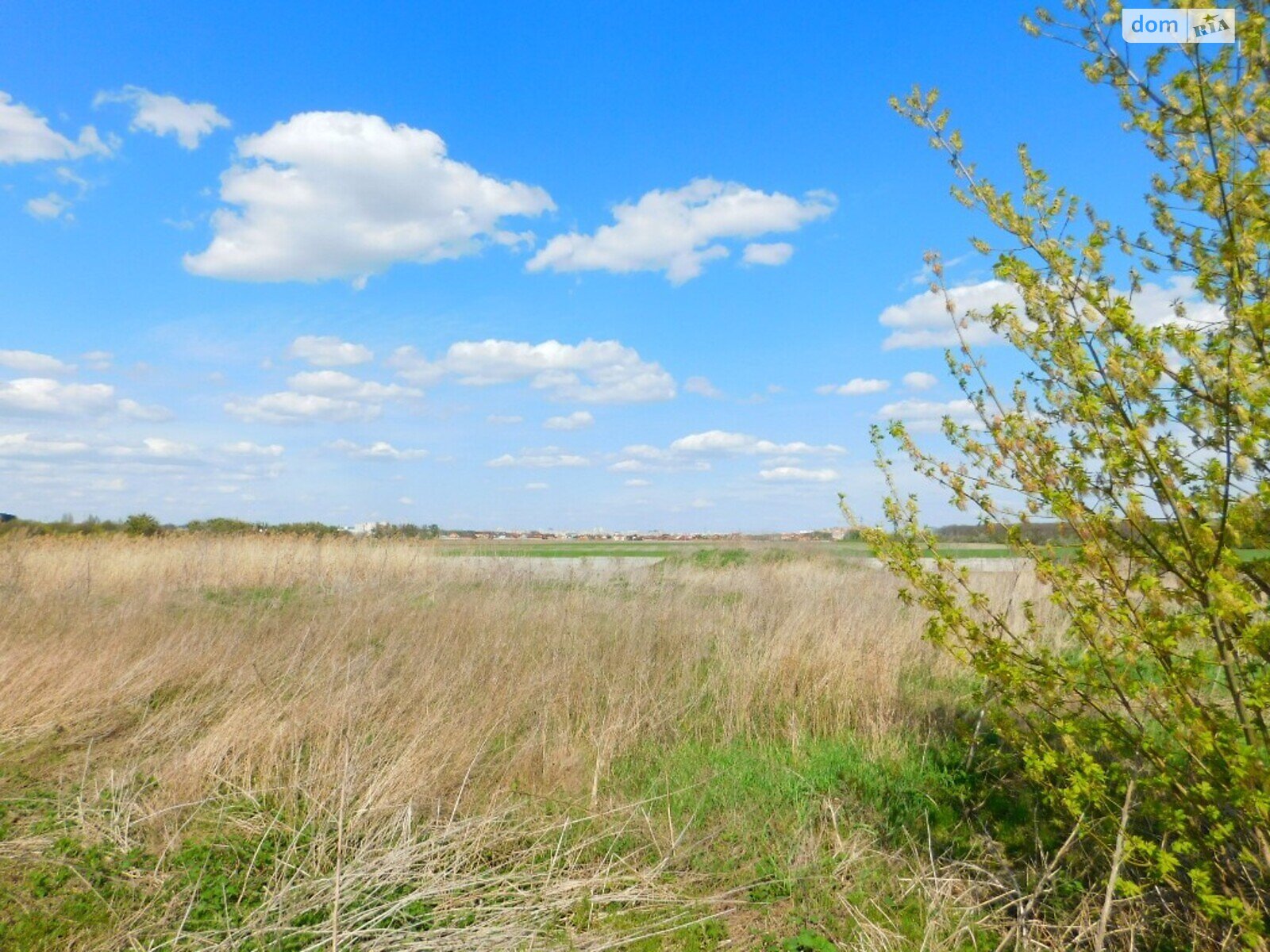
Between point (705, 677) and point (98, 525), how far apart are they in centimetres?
2219

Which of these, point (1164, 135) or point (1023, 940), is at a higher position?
point (1164, 135)

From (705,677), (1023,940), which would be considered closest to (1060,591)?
(1023,940)

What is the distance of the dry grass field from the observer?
3400 mm

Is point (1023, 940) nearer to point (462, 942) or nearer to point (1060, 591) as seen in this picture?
point (1060, 591)

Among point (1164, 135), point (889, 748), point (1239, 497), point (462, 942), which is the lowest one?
point (462, 942)

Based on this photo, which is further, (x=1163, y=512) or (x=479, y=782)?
(x=479, y=782)

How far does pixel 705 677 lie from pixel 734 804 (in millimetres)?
2366

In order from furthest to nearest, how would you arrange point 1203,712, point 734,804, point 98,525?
point 98,525, point 734,804, point 1203,712

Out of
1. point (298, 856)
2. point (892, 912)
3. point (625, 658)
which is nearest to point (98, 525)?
point (625, 658)

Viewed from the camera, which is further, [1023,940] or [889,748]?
[889,748]

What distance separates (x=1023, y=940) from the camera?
3.23 meters

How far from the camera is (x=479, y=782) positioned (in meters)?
4.48

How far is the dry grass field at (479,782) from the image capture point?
11.2ft

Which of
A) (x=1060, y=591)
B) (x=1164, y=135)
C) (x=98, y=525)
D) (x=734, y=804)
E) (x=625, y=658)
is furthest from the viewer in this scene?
(x=98, y=525)
